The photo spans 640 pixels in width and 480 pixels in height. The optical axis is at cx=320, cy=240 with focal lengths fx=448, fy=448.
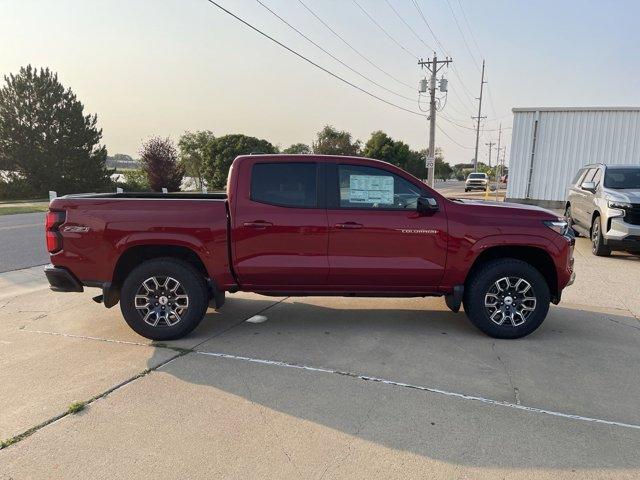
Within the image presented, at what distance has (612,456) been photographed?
2.75 m

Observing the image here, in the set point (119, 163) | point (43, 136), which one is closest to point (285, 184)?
point (43, 136)

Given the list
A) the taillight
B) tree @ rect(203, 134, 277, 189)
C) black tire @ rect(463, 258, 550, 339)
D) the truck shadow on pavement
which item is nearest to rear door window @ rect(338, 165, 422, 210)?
black tire @ rect(463, 258, 550, 339)

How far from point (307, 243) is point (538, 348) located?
2.54 meters

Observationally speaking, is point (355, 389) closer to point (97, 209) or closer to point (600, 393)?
point (600, 393)

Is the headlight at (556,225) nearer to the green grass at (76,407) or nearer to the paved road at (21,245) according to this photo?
the green grass at (76,407)

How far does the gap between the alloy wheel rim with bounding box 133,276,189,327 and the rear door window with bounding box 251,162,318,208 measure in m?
1.22

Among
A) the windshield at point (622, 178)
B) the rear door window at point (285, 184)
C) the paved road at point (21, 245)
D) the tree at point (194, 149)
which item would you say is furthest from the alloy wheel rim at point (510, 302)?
the tree at point (194, 149)

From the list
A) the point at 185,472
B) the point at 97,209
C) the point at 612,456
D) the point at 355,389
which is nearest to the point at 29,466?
the point at 185,472

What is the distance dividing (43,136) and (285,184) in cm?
3708

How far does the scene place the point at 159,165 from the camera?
107 feet

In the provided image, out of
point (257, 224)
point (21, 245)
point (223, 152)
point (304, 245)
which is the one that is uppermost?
point (223, 152)

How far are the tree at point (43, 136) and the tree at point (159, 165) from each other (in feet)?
20.1

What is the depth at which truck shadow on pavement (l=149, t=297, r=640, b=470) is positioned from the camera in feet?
9.47

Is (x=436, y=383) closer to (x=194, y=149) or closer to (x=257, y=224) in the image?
(x=257, y=224)
